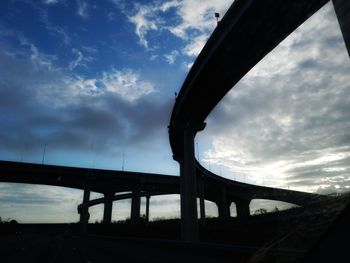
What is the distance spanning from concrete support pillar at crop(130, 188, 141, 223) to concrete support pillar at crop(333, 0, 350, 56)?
65.5 m

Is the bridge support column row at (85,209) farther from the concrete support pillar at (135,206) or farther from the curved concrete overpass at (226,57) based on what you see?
the curved concrete overpass at (226,57)

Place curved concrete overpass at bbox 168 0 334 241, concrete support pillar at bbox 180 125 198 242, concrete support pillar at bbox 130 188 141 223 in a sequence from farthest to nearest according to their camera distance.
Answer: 1. concrete support pillar at bbox 130 188 141 223
2. concrete support pillar at bbox 180 125 198 242
3. curved concrete overpass at bbox 168 0 334 241

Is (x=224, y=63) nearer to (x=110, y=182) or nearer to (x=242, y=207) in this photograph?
(x=110, y=182)

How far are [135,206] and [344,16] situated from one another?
68.0 metres

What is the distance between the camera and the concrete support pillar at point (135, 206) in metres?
71.6

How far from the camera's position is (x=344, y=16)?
1011cm

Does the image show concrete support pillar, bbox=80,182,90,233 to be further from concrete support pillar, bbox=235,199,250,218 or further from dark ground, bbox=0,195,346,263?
concrete support pillar, bbox=235,199,250,218

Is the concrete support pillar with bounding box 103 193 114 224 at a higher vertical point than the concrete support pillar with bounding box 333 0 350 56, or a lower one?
higher

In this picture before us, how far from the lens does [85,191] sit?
72125mm

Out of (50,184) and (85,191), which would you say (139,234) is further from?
(50,184)

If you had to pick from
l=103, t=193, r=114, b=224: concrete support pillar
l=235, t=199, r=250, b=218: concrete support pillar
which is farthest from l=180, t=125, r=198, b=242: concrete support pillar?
l=235, t=199, r=250, b=218: concrete support pillar

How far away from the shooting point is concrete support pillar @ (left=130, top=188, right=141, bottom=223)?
71562 millimetres

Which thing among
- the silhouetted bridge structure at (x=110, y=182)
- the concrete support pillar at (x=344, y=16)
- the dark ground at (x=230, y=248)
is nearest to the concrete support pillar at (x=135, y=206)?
the silhouetted bridge structure at (x=110, y=182)

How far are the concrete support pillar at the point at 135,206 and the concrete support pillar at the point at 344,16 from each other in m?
65.5
